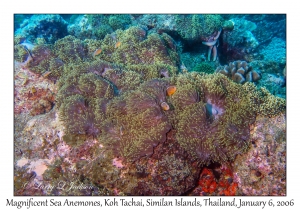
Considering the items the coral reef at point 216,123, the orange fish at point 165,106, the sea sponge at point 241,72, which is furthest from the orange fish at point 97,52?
the sea sponge at point 241,72

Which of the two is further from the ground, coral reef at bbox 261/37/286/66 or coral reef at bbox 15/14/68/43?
coral reef at bbox 15/14/68/43

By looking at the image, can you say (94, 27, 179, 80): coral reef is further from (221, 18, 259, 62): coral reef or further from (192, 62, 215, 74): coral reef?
(221, 18, 259, 62): coral reef

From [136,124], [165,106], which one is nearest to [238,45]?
[165,106]

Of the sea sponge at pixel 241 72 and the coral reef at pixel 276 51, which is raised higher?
the coral reef at pixel 276 51

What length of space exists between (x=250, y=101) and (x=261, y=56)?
6959 millimetres

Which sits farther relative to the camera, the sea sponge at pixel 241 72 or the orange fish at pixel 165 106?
the sea sponge at pixel 241 72

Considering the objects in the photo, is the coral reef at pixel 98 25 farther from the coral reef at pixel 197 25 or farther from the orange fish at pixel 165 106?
the orange fish at pixel 165 106

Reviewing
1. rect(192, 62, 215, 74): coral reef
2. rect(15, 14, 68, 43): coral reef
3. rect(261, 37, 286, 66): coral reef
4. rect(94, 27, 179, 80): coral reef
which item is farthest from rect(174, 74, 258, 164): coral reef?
rect(15, 14, 68, 43): coral reef

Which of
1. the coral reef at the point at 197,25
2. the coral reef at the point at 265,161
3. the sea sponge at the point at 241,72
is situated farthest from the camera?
the coral reef at the point at 197,25

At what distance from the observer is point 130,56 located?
17.7ft

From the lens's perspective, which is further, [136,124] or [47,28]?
[47,28]

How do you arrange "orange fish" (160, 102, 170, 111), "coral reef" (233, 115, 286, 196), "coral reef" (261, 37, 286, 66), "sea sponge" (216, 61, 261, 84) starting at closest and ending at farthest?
"coral reef" (233, 115, 286, 196), "orange fish" (160, 102, 170, 111), "sea sponge" (216, 61, 261, 84), "coral reef" (261, 37, 286, 66)

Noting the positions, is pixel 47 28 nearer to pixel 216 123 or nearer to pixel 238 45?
pixel 238 45
